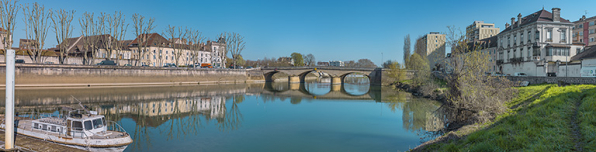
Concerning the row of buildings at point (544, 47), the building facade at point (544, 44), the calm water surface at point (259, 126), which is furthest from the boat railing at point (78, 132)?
the building facade at point (544, 44)

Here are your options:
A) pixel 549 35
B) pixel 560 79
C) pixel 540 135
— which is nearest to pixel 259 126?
pixel 540 135

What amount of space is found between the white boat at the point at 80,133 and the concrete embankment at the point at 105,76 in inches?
1547

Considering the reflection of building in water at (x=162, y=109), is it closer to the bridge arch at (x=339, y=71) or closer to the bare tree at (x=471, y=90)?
the bare tree at (x=471, y=90)

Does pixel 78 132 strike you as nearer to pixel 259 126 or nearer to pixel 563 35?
pixel 259 126

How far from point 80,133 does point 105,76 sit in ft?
150

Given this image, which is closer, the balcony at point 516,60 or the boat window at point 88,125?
the boat window at point 88,125

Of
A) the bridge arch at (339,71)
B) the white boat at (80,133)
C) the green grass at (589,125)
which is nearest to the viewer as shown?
the green grass at (589,125)

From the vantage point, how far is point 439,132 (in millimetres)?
19609

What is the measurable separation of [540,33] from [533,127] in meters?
39.3

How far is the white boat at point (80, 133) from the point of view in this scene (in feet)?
46.4

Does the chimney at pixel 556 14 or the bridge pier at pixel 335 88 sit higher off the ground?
the chimney at pixel 556 14

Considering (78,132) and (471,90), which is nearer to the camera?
(78,132)

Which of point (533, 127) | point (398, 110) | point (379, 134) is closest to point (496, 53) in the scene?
point (398, 110)

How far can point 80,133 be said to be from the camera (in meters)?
14.5
